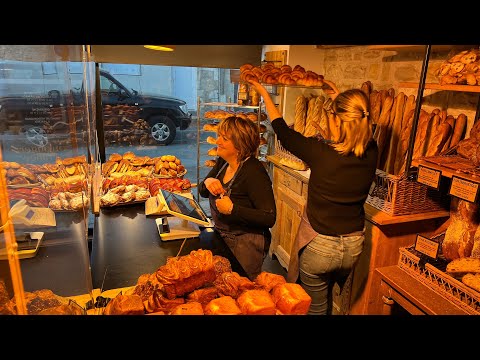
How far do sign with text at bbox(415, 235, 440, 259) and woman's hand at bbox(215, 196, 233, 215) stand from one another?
38.7 inches

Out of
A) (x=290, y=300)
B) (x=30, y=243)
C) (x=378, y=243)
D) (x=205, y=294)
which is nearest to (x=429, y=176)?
(x=378, y=243)

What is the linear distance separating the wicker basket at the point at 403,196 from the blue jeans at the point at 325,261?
1.22 ft

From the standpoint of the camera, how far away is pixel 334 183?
189 centimetres

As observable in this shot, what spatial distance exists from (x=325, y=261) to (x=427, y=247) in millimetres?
521

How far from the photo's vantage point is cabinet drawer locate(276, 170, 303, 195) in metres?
3.21

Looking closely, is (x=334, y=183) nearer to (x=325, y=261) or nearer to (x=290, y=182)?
(x=325, y=261)

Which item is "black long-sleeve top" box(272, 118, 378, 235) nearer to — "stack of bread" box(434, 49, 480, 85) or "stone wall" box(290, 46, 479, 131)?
"stack of bread" box(434, 49, 480, 85)

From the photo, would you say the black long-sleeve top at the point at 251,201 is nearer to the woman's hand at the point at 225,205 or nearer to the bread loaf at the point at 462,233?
the woman's hand at the point at 225,205

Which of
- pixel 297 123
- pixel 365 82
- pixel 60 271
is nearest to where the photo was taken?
pixel 60 271
